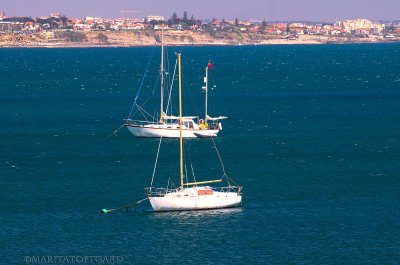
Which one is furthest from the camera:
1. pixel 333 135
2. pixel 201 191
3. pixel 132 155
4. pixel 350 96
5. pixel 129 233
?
pixel 350 96

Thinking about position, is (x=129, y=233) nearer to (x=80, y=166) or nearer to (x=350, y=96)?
(x=80, y=166)

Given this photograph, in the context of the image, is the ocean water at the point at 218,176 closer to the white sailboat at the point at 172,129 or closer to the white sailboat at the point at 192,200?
the white sailboat at the point at 192,200

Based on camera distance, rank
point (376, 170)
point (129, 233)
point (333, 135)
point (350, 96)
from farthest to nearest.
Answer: point (350, 96) → point (333, 135) → point (376, 170) → point (129, 233)

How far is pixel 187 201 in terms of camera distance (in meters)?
66.1

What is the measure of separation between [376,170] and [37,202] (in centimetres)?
4059

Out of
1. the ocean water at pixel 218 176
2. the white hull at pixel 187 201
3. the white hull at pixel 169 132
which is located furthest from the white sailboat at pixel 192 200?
the white hull at pixel 169 132

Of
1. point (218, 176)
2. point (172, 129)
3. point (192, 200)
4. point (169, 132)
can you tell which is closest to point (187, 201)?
point (192, 200)

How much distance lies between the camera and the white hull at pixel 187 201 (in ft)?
217

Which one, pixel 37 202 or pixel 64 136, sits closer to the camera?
pixel 37 202

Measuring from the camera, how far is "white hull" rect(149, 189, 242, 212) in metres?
66.1

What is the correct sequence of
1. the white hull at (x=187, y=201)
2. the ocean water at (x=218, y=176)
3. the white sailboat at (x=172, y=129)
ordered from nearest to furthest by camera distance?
the ocean water at (x=218, y=176) < the white hull at (x=187, y=201) < the white sailboat at (x=172, y=129)

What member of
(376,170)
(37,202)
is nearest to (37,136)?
Answer: (37,202)

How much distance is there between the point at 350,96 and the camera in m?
164

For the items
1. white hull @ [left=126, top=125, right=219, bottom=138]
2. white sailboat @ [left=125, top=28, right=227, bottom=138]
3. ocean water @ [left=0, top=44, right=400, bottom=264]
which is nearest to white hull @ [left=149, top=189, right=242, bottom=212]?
ocean water @ [left=0, top=44, right=400, bottom=264]
